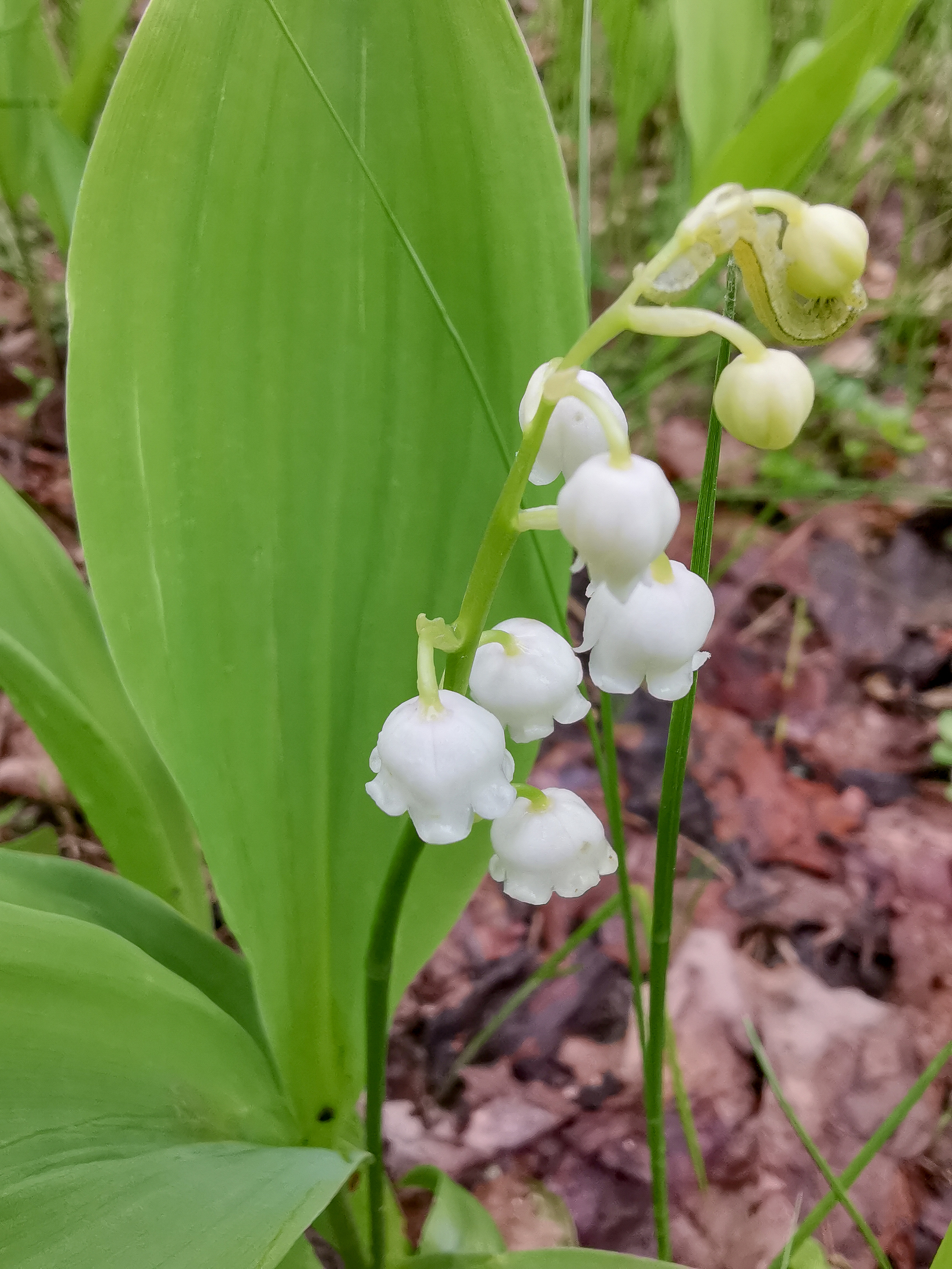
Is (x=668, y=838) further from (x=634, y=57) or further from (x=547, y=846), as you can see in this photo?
(x=634, y=57)

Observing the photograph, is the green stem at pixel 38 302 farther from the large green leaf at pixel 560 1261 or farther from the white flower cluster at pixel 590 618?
the large green leaf at pixel 560 1261

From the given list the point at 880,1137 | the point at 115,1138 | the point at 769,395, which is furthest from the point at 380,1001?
the point at 769,395

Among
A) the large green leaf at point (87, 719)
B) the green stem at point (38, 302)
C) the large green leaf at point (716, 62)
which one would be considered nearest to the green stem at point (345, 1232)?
the large green leaf at point (87, 719)

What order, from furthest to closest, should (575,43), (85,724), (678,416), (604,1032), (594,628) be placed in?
(678,416)
(575,43)
(604,1032)
(85,724)
(594,628)

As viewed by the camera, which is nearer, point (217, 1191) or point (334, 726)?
point (217, 1191)

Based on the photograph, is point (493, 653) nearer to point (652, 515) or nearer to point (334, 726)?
point (652, 515)

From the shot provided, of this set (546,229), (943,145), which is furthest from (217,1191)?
(943,145)
